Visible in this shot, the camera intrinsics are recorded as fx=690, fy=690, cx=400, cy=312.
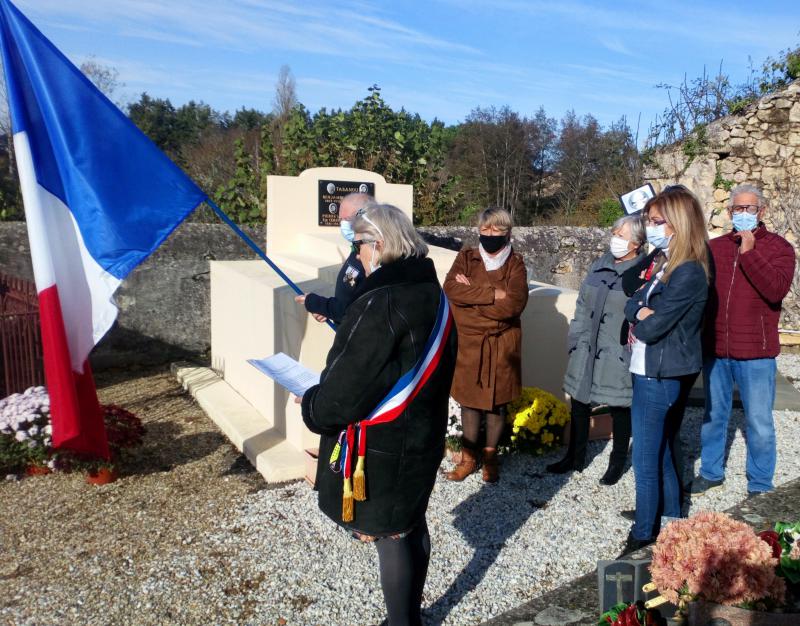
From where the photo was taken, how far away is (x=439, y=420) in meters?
2.53

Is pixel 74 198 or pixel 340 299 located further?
pixel 340 299

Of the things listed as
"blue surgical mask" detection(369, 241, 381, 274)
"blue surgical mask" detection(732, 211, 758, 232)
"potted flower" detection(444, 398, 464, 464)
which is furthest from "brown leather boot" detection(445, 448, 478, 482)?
"blue surgical mask" detection(369, 241, 381, 274)

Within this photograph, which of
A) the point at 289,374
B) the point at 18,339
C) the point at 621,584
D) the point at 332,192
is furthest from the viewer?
the point at 332,192

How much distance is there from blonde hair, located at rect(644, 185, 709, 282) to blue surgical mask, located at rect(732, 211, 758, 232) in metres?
0.96

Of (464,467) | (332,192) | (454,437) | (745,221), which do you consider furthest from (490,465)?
(332,192)

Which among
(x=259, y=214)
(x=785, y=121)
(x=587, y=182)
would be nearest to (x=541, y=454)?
(x=259, y=214)

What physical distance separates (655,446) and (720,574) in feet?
6.04

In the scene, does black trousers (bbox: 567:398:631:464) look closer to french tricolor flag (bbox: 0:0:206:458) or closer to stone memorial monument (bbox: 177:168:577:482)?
stone memorial monument (bbox: 177:168:577:482)

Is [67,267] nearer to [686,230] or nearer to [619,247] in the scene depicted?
[686,230]

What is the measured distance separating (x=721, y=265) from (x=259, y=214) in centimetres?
724

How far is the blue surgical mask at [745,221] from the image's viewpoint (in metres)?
3.98

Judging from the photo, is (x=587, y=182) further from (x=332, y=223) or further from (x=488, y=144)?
(x=332, y=223)

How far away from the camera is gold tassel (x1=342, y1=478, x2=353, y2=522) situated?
242 cm

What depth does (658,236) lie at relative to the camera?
10.9ft
